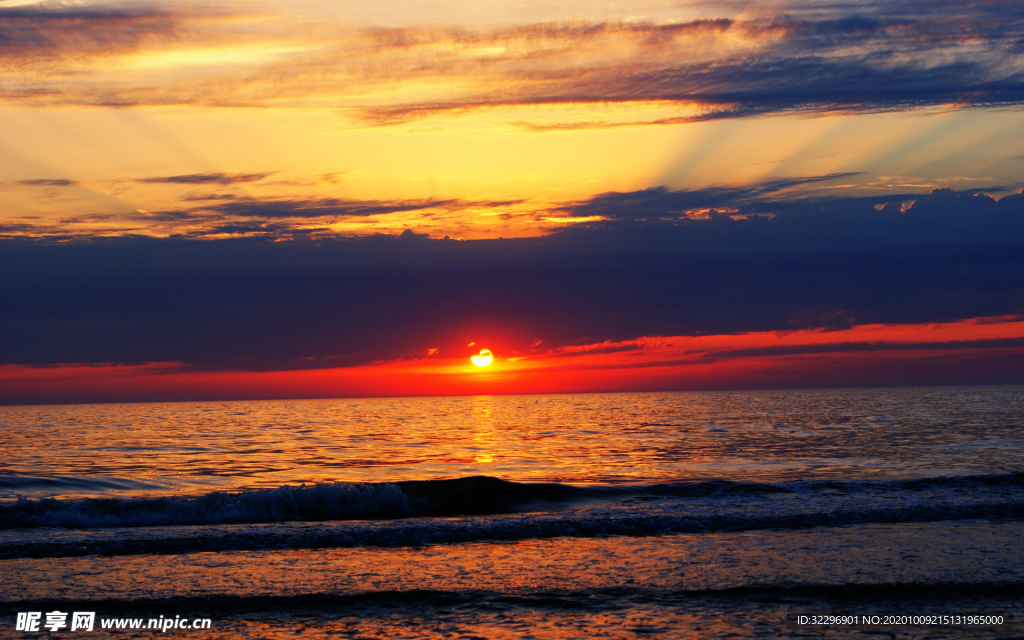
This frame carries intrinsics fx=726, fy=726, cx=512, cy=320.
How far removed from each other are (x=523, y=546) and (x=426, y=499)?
8812 mm

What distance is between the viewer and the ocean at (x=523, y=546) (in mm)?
10781

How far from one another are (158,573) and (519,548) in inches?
283

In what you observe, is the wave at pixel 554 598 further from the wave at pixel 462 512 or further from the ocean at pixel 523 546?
the wave at pixel 462 512

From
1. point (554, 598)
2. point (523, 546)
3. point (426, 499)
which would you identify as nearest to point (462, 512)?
point (426, 499)

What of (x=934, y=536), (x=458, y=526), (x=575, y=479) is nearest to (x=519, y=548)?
(x=458, y=526)

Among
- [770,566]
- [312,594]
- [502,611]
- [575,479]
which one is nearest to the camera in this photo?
[502,611]

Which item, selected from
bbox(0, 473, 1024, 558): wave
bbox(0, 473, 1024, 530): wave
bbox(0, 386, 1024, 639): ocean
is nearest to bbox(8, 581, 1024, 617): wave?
bbox(0, 386, 1024, 639): ocean

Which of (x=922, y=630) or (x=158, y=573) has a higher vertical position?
(x=158, y=573)

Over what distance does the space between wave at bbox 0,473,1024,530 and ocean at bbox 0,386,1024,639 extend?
9cm

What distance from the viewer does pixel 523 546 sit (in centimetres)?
1605

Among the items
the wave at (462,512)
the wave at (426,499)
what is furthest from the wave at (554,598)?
the wave at (426,499)

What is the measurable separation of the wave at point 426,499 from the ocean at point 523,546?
0.30ft

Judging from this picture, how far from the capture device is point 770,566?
13586mm

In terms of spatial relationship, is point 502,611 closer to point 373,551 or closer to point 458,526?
point 373,551
